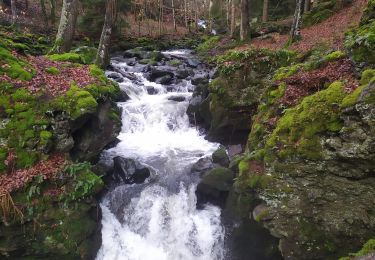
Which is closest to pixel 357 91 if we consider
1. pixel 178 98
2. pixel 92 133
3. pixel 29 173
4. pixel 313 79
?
pixel 313 79

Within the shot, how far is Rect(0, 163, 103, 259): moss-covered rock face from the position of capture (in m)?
7.62

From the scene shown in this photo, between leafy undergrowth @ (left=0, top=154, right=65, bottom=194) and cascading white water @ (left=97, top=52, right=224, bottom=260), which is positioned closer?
leafy undergrowth @ (left=0, top=154, right=65, bottom=194)

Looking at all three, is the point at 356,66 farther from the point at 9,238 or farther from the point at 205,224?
the point at 9,238

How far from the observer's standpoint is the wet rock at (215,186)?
9.45 metres

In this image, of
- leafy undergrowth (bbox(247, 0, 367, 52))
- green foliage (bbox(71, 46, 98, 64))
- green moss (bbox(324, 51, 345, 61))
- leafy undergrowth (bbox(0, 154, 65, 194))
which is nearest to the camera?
leafy undergrowth (bbox(0, 154, 65, 194))

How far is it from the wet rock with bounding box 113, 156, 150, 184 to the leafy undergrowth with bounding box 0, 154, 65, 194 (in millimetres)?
2072

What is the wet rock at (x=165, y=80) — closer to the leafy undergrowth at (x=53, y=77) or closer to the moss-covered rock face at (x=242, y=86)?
the leafy undergrowth at (x=53, y=77)

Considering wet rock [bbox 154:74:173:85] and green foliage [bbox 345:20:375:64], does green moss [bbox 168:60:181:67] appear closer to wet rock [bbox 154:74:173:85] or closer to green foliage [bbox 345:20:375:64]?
wet rock [bbox 154:74:173:85]

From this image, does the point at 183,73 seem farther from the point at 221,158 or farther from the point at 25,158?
the point at 25,158

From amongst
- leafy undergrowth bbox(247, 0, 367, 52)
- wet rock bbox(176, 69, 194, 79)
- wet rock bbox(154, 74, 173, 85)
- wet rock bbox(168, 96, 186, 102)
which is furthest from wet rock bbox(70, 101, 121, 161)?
leafy undergrowth bbox(247, 0, 367, 52)

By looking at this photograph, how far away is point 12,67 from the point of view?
10.2 meters

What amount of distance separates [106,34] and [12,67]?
24.9 feet

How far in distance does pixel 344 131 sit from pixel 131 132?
888cm

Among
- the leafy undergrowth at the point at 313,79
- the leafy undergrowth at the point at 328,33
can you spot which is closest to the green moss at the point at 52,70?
the leafy undergrowth at the point at 313,79
